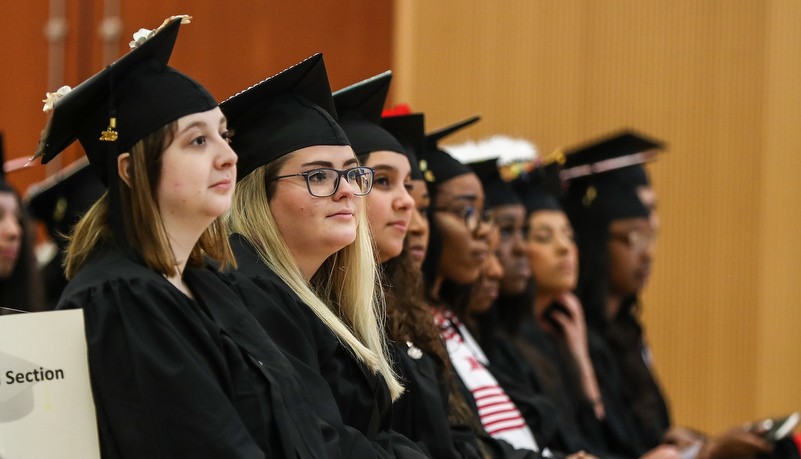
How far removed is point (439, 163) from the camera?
12.5 ft

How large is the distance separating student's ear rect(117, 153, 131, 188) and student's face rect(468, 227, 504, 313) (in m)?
2.23

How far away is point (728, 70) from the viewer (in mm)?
6918

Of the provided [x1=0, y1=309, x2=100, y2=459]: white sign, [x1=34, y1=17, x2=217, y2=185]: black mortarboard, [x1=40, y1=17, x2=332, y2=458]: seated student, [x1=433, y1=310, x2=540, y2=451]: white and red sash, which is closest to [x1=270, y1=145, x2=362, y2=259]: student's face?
[x1=40, y1=17, x2=332, y2=458]: seated student

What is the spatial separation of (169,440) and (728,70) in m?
6.17

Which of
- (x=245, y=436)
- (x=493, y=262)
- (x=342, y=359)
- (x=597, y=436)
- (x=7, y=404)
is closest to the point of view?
(x=7, y=404)

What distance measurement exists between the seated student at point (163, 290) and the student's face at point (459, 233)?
173 centimetres

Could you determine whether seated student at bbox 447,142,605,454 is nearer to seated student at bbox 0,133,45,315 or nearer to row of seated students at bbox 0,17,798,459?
row of seated students at bbox 0,17,798,459

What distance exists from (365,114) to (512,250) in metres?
1.53

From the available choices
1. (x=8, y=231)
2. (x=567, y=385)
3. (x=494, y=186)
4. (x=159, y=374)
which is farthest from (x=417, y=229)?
(x=567, y=385)

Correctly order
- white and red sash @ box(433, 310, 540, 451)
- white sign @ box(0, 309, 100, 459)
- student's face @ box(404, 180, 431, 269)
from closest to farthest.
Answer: white sign @ box(0, 309, 100, 459) < student's face @ box(404, 180, 431, 269) < white and red sash @ box(433, 310, 540, 451)

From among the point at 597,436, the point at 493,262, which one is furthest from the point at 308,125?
the point at 597,436

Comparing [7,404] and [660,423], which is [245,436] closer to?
[7,404]

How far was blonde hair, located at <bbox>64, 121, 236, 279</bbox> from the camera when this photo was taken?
1.88m

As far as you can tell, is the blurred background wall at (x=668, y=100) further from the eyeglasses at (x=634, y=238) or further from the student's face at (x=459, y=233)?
the student's face at (x=459, y=233)
